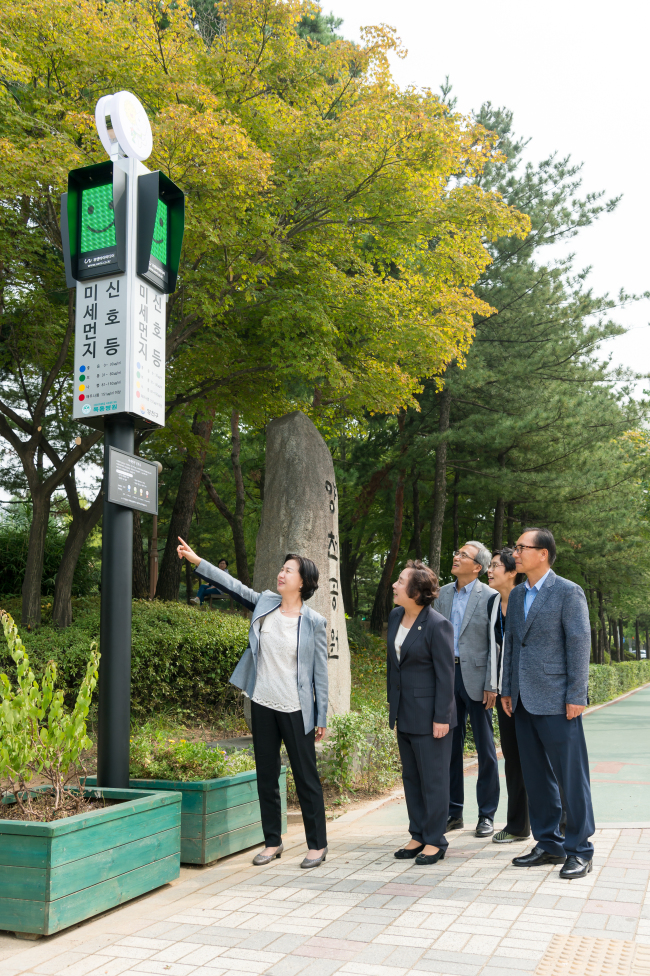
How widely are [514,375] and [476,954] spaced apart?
1510 cm

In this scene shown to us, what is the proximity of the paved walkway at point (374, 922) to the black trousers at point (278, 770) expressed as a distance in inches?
8.2

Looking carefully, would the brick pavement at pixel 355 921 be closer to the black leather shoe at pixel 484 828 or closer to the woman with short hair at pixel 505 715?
the woman with short hair at pixel 505 715

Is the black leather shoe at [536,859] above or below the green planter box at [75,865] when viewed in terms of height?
below

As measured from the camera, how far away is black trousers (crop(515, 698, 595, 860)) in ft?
14.3

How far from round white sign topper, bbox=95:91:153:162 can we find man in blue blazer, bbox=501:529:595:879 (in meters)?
3.31

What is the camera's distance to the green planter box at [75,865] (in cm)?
338

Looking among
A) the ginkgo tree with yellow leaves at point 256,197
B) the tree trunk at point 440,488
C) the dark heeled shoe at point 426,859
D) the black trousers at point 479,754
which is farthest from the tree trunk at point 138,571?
the dark heeled shoe at point 426,859

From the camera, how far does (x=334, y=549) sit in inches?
337

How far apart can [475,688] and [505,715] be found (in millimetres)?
373

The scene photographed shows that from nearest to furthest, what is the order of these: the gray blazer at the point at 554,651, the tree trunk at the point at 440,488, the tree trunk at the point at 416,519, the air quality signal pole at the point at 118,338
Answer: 1. the air quality signal pole at the point at 118,338
2. the gray blazer at the point at 554,651
3. the tree trunk at the point at 440,488
4. the tree trunk at the point at 416,519

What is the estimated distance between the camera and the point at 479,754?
5566 mm

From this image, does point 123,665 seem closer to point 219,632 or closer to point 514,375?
point 219,632

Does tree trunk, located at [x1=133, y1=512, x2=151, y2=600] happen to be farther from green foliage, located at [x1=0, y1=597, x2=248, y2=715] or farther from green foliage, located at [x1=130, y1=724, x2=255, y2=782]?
green foliage, located at [x1=130, y1=724, x2=255, y2=782]

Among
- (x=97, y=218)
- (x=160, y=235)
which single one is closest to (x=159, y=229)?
(x=160, y=235)
